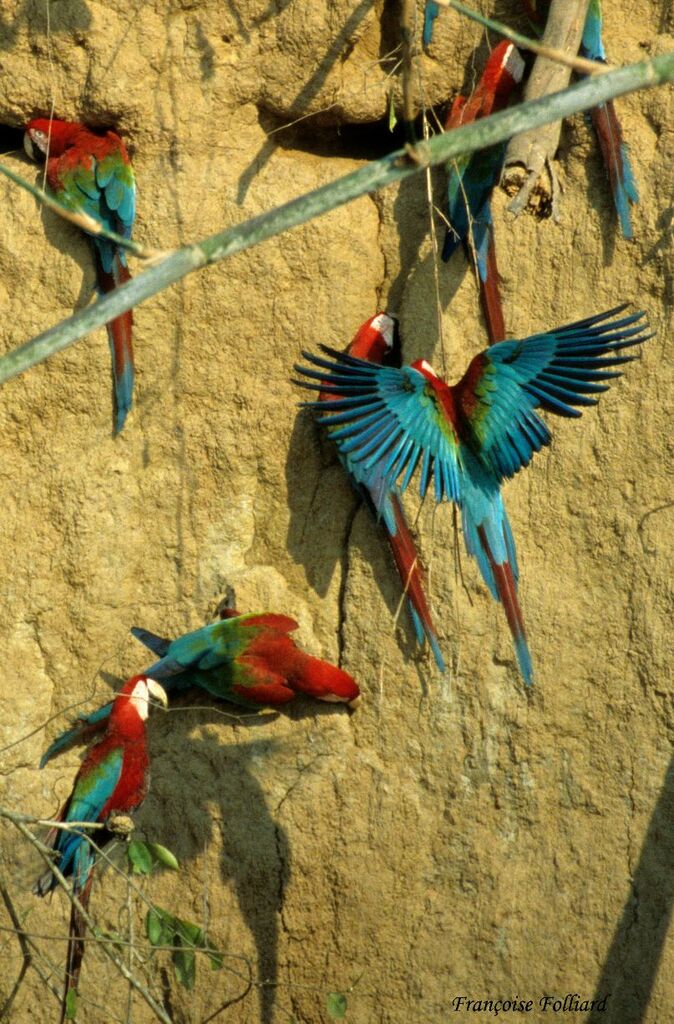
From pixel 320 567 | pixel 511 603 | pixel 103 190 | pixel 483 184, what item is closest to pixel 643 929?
pixel 511 603

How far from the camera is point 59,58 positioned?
2.63 meters

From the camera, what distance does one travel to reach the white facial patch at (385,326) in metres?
2.58

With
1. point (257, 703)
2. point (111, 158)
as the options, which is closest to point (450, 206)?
point (111, 158)

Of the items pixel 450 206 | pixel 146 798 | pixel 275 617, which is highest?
pixel 450 206

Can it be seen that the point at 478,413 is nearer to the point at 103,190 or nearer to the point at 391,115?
the point at 391,115

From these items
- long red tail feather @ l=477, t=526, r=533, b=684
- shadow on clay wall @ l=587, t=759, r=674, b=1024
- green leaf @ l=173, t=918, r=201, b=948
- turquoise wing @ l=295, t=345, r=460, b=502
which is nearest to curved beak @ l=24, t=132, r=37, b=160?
turquoise wing @ l=295, t=345, r=460, b=502

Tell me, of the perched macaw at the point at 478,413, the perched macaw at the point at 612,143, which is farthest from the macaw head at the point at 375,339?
the perched macaw at the point at 612,143

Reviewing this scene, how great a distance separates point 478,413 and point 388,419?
163 mm

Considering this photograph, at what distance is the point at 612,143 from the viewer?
2496 millimetres

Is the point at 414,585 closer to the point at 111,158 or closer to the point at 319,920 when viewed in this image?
the point at 319,920

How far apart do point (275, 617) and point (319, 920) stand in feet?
1.93

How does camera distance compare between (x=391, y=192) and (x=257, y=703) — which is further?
(x=391, y=192)

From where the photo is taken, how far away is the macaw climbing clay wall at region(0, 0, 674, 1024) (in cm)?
244

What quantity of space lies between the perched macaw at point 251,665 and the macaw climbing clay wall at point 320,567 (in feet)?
0.24
